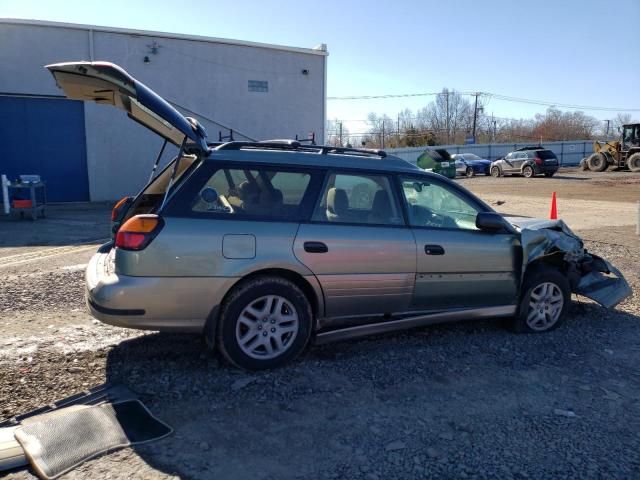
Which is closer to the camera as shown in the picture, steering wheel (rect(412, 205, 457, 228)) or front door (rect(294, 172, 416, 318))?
front door (rect(294, 172, 416, 318))

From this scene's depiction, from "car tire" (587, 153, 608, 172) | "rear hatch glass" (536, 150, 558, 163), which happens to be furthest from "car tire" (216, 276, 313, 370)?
"car tire" (587, 153, 608, 172)

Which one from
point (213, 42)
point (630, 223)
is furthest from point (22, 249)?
point (630, 223)

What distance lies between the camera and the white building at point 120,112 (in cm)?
1650

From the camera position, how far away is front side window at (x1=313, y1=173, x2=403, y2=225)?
14.1ft

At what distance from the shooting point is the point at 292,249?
402 centimetres

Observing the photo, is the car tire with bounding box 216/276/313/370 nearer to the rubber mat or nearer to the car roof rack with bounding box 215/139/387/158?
the rubber mat

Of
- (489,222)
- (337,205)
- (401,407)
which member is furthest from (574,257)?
(401,407)

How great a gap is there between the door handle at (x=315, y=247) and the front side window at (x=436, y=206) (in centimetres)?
84

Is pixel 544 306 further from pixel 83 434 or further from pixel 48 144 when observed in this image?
pixel 48 144

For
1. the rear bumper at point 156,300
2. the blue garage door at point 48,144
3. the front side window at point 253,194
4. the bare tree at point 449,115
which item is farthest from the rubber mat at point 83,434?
the bare tree at point 449,115

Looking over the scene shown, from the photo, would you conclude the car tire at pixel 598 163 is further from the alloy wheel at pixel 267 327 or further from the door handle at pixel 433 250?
the alloy wheel at pixel 267 327

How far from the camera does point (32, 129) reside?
16797 mm

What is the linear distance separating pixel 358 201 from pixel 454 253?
94 centimetres

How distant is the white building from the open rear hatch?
533 inches
